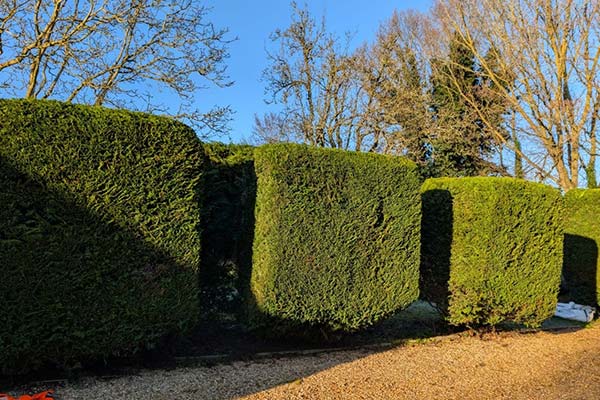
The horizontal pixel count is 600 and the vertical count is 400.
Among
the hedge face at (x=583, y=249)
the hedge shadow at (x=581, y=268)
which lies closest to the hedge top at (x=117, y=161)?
the hedge face at (x=583, y=249)

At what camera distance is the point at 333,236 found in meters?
4.04

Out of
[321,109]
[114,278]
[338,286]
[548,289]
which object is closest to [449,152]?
[321,109]

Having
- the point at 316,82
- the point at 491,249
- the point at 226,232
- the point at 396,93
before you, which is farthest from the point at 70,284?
the point at 396,93

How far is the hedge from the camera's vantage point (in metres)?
2.88

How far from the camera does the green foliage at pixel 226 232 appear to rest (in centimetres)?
422

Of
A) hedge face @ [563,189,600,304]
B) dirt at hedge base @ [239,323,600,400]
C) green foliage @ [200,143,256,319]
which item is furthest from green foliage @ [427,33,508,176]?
green foliage @ [200,143,256,319]

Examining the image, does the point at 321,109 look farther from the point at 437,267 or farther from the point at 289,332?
the point at 289,332

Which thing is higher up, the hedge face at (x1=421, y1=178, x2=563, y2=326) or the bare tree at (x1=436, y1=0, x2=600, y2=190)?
the bare tree at (x1=436, y1=0, x2=600, y2=190)

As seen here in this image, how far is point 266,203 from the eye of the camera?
3.88m

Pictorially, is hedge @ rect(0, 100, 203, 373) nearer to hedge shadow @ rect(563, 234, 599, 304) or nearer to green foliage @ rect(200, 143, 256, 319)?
green foliage @ rect(200, 143, 256, 319)

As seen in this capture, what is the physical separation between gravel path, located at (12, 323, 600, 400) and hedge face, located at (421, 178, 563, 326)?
1.76 feet

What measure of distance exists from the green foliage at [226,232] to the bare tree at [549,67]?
11.6 metres

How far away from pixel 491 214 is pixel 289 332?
2.81 metres

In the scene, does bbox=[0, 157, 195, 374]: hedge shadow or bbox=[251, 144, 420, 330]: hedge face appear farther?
bbox=[251, 144, 420, 330]: hedge face
